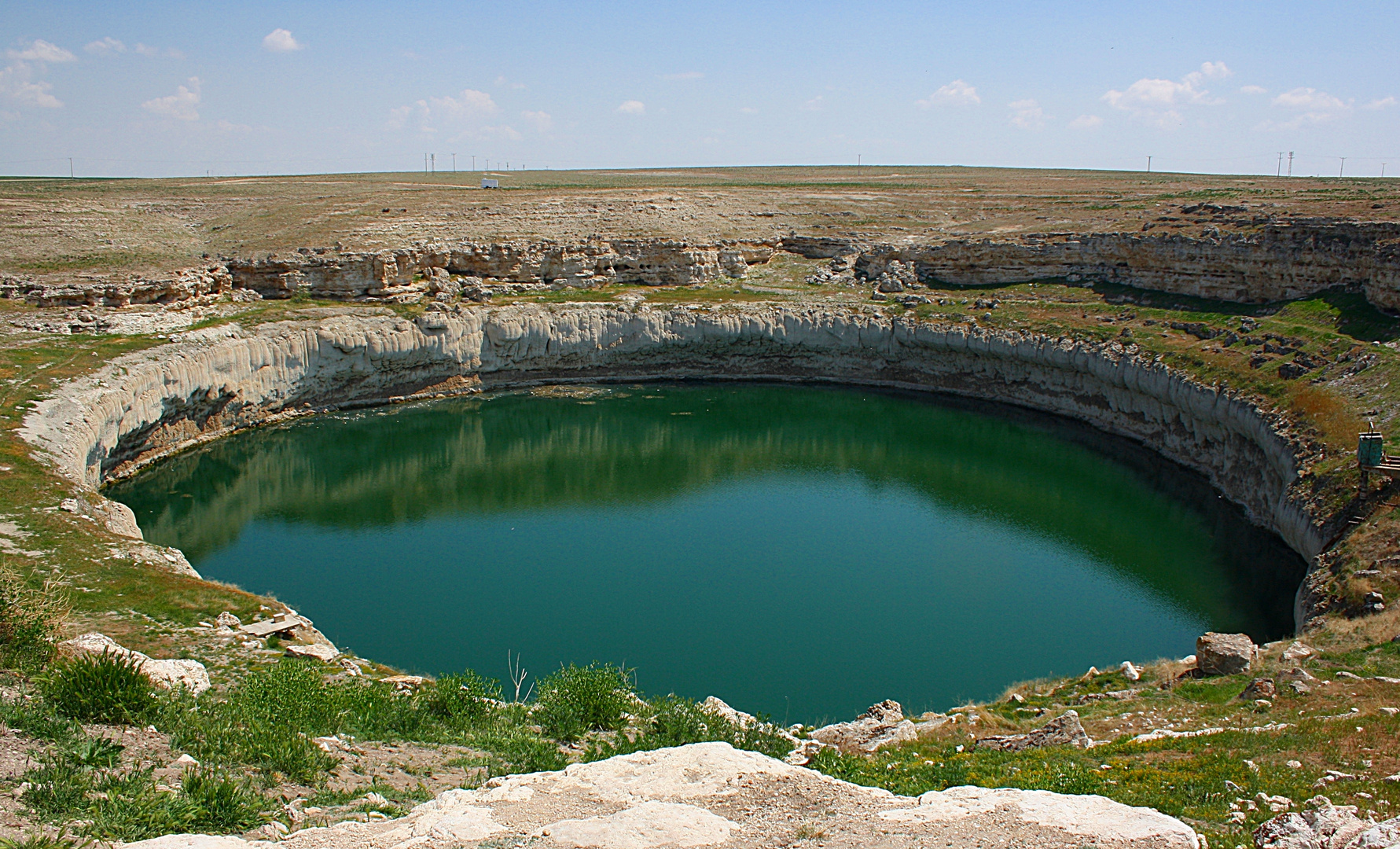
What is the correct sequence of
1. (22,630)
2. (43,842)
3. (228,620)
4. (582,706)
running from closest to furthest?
(43,842), (22,630), (582,706), (228,620)

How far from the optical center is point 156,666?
1340 centimetres

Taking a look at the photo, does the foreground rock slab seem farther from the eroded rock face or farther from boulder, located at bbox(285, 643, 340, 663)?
boulder, located at bbox(285, 643, 340, 663)

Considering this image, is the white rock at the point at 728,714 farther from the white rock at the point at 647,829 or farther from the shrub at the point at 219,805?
the shrub at the point at 219,805

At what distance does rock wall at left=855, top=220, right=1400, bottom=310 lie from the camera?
4153 cm

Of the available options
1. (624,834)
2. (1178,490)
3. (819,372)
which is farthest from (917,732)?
(819,372)

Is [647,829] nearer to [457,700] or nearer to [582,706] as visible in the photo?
[582,706]

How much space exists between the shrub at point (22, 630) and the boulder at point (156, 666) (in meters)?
0.27

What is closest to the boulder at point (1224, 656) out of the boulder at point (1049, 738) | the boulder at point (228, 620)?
the boulder at point (1049, 738)

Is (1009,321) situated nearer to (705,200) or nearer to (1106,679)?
(705,200)

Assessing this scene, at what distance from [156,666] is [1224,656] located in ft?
58.7

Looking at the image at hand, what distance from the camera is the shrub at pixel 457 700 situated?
14.4 m

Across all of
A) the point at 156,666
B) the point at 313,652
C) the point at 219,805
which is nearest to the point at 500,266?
the point at 313,652

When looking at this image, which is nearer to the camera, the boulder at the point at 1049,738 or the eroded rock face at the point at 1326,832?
the eroded rock face at the point at 1326,832

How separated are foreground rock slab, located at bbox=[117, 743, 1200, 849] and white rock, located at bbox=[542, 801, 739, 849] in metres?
0.01
